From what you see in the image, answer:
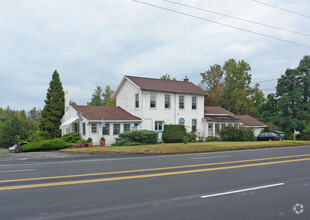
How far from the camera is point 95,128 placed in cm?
2702

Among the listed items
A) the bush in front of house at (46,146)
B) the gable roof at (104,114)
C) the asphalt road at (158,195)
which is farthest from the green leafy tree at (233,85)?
the asphalt road at (158,195)

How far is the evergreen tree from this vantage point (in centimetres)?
3656

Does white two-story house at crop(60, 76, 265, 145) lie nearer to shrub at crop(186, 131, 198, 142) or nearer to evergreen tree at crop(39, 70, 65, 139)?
shrub at crop(186, 131, 198, 142)

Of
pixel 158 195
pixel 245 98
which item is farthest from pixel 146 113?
pixel 245 98

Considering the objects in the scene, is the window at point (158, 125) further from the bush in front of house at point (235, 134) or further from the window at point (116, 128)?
the bush in front of house at point (235, 134)

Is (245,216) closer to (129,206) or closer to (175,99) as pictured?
(129,206)

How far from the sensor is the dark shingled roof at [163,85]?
98.0 ft

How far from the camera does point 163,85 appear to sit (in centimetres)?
3177

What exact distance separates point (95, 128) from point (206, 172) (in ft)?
63.4

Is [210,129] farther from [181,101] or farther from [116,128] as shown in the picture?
[116,128]

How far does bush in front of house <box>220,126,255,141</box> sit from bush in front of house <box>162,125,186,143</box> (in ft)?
20.0

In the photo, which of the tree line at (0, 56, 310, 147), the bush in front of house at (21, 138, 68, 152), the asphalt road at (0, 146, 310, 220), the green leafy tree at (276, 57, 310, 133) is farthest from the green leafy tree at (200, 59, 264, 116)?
the asphalt road at (0, 146, 310, 220)

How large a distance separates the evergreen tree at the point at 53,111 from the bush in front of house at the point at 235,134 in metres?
23.8

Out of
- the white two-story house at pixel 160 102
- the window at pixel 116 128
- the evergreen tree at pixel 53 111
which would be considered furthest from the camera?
the evergreen tree at pixel 53 111
